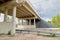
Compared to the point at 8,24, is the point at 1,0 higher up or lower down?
higher up

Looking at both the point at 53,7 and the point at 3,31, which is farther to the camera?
the point at 53,7

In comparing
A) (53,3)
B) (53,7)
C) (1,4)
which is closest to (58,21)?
(1,4)

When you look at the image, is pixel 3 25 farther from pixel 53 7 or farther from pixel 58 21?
pixel 53 7

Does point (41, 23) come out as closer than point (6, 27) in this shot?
No

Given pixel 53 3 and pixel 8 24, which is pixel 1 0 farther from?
pixel 53 3

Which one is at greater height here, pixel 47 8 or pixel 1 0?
pixel 47 8

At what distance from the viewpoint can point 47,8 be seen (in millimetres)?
156500

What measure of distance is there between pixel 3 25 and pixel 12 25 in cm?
145

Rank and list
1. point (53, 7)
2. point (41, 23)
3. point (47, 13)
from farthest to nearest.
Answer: point (47, 13) < point (53, 7) < point (41, 23)

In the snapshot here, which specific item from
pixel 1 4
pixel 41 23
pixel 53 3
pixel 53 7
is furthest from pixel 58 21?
pixel 53 3

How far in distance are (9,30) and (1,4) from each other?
406 centimetres

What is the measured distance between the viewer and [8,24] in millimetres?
17797

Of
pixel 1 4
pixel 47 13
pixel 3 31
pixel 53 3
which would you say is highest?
pixel 53 3

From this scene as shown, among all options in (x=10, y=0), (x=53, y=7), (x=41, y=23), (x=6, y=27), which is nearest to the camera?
(x=10, y=0)
